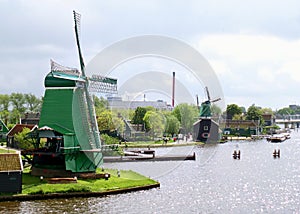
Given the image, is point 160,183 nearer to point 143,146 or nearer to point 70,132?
point 70,132

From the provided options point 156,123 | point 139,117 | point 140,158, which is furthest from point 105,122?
point 140,158

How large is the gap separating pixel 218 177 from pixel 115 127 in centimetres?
5074

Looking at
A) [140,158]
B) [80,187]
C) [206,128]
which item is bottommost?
[80,187]

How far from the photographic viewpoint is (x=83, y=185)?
36094 millimetres

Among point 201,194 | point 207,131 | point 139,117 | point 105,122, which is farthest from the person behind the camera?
point 139,117

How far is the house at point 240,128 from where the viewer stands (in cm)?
12762

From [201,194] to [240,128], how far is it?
95.9 meters

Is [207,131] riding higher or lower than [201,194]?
higher

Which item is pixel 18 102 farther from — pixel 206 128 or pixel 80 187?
pixel 80 187

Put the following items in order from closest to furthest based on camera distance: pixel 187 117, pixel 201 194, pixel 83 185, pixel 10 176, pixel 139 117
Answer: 1. pixel 10 176
2. pixel 83 185
3. pixel 201 194
4. pixel 187 117
5. pixel 139 117

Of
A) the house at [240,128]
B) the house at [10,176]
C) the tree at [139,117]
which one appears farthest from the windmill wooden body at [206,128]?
the house at [10,176]

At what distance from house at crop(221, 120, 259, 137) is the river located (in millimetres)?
72150

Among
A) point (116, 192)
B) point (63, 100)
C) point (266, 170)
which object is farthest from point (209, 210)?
point (266, 170)

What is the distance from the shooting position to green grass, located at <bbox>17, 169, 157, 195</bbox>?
1362 inches
